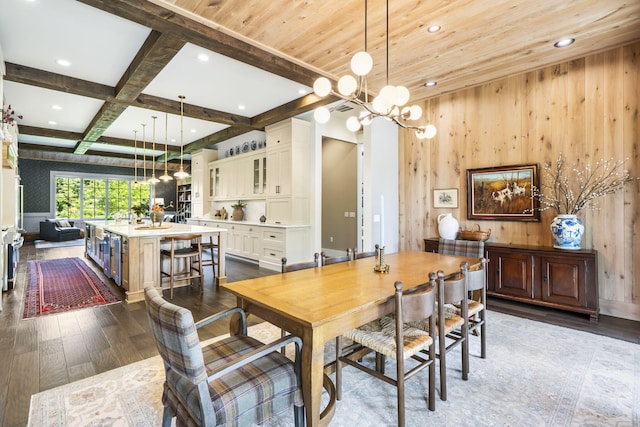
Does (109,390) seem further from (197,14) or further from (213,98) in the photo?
(213,98)

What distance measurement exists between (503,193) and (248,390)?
4.13m

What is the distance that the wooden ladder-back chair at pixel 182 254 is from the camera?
4.20 metres

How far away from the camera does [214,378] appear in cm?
123

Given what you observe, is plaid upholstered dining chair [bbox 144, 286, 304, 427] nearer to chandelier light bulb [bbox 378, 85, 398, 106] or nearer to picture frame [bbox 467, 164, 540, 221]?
chandelier light bulb [bbox 378, 85, 398, 106]

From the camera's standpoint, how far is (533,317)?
3414 mm

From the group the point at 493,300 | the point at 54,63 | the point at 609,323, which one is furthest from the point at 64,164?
the point at 609,323

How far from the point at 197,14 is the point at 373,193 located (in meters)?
3.25

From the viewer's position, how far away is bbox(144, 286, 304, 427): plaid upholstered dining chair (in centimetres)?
117

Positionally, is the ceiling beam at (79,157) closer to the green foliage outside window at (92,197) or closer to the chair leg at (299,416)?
the green foliage outside window at (92,197)

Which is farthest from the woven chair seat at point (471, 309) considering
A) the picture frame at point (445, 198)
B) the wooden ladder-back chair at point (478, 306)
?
the picture frame at point (445, 198)

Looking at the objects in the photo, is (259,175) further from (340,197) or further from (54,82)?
(54,82)

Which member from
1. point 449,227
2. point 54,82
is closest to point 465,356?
point 449,227

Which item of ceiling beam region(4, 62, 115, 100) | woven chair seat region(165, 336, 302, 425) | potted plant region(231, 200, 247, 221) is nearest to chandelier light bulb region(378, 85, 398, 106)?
woven chair seat region(165, 336, 302, 425)

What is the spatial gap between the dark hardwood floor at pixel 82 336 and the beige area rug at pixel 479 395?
0.19m
